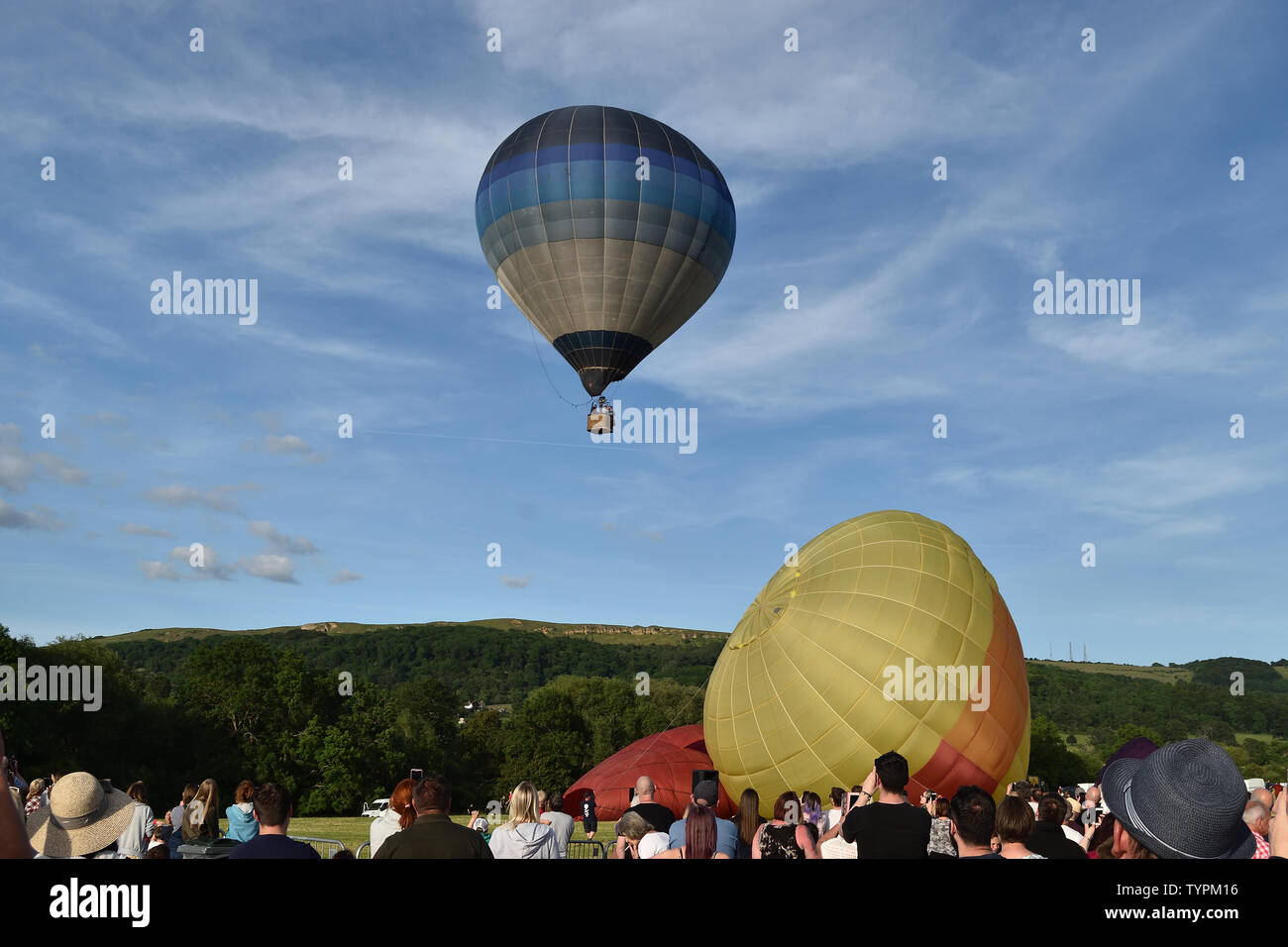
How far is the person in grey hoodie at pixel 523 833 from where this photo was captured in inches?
291

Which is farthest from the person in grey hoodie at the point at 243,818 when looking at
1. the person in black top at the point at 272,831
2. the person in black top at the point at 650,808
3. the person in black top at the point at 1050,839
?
the person in black top at the point at 1050,839

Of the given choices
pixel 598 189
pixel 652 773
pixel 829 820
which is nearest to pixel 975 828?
pixel 829 820

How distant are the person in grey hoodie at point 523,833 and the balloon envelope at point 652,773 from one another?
18843 mm

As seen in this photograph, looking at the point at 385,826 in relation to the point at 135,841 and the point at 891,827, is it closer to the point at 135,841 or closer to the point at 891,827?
the point at 135,841

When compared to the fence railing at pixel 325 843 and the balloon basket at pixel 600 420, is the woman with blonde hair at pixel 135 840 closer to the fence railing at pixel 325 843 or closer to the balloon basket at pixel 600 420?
the fence railing at pixel 325 843

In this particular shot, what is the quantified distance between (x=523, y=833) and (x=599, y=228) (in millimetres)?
26880

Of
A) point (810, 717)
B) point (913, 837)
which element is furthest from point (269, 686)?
point (913, 837)

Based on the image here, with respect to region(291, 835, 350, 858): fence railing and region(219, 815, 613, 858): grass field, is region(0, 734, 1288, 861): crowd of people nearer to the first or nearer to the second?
→ region(291, 835, 350, 858): fence railing

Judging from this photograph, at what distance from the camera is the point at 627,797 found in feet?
94.4

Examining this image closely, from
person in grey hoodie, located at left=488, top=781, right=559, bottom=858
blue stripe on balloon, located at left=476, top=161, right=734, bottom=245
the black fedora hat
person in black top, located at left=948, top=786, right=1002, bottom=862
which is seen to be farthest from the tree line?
the black fedora hat

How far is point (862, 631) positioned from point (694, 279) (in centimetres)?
1817

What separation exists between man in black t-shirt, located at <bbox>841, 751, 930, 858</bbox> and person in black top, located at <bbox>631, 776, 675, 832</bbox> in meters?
2.87
